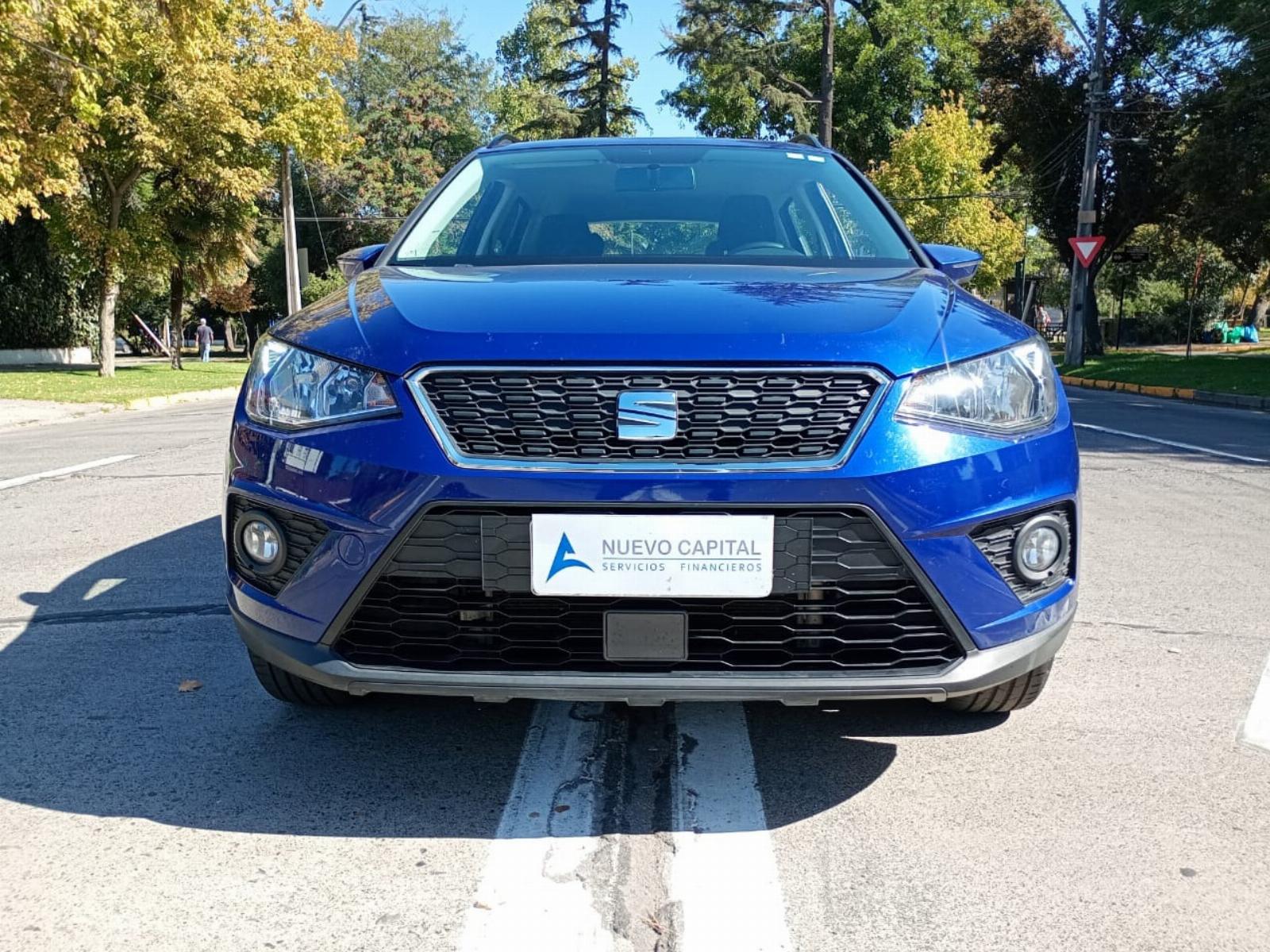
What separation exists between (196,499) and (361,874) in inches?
180

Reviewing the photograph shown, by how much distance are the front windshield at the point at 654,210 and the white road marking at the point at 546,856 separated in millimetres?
1332

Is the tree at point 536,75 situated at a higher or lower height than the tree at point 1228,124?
higher

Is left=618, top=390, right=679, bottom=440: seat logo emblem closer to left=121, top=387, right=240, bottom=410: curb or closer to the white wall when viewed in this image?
left=121, top=387, right=240, bottom=410: curb

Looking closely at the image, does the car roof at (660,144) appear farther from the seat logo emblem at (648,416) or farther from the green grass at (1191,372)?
the green grass at (1191,372)

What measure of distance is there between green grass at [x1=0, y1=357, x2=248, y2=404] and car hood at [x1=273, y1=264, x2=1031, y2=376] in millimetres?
14082

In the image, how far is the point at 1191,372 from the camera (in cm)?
2183

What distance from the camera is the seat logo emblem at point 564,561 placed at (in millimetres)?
2141

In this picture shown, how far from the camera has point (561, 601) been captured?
2193 millimetres

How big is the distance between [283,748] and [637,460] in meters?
1.25

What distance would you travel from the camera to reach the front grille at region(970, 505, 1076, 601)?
226 cm

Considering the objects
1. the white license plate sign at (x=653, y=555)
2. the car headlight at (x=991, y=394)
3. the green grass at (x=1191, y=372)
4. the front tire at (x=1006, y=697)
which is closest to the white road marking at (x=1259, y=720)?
the front tire at (x=1006, y=697)

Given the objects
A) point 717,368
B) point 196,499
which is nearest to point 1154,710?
point 717,368

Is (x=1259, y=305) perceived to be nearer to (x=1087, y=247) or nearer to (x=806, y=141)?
(x=1087, y=247)

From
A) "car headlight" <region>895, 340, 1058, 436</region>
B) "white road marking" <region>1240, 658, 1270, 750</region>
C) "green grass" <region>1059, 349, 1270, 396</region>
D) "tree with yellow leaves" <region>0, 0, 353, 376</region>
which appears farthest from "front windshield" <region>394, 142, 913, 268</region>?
"green grass" <region>1059, 349, 1270, 396</region>
